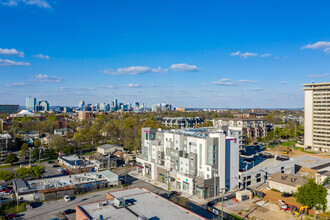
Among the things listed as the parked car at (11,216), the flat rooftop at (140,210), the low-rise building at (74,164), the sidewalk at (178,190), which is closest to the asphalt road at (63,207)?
the parked car at (11,216)

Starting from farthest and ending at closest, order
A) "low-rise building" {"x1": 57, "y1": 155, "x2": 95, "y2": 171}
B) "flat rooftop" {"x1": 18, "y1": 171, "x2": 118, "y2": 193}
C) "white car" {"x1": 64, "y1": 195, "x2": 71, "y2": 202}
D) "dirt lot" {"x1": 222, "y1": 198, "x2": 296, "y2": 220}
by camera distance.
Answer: "low-rise building" {"x1": 57, "y1": 155, "x2": 95, "y2": 171}, "flat rooftop" {"x1": 18, "y1": 171, "x2": 118, "y2": 193}, "white car" {"x1": 64, "y1": 195, "x2": 71, "y2": 202}, "dirt lot" {"x1": 222, "y1": 198, "x2": 296, "y2": 220}

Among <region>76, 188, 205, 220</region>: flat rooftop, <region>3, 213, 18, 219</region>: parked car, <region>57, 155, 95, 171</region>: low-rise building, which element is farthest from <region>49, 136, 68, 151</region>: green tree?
<region>76, 188, 205, 220</region>: flat rooftop

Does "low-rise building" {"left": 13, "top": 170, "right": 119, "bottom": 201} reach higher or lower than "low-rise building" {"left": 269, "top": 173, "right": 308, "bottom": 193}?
lower

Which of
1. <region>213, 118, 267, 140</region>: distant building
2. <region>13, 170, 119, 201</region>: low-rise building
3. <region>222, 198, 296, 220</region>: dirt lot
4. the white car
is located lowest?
the white car

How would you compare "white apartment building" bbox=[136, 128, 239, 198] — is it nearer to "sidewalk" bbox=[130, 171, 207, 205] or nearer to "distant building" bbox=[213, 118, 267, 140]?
"sidewalk" bbox=[130, 171, 207, 205]

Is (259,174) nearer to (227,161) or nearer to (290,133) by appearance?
(227,161)
